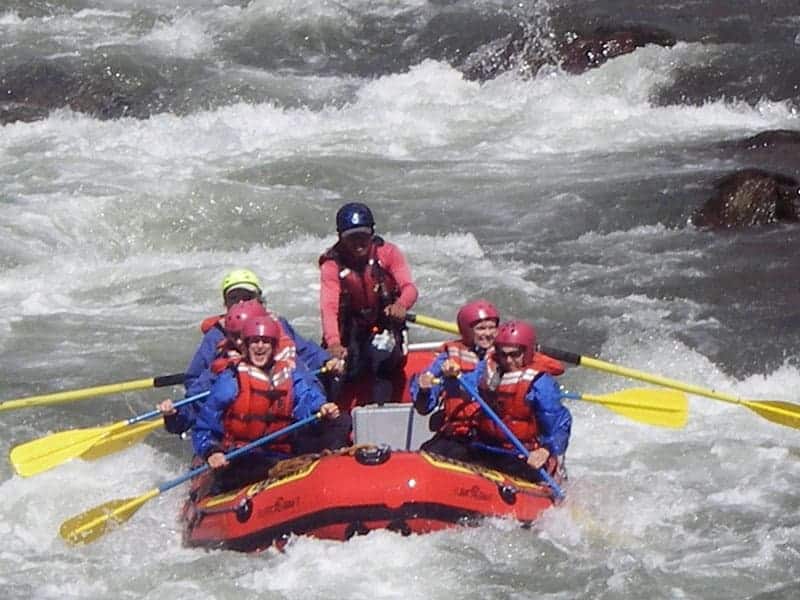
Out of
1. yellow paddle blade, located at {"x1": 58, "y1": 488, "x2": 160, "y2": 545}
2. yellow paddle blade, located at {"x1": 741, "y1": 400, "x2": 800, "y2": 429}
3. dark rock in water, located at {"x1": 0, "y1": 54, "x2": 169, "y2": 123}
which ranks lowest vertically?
yellow paddle blade, located at {"x1": 58, "y1": 488, "x2": 160, "y2": 545}

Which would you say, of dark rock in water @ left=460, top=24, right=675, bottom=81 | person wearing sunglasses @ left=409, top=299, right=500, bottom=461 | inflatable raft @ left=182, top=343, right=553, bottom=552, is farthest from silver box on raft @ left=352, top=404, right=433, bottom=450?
dark rock in water @ left=460, top=24, right=675, bottom=81

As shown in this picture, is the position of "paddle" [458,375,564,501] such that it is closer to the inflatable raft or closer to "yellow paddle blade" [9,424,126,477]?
the inflatable raft

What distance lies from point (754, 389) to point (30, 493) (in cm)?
435

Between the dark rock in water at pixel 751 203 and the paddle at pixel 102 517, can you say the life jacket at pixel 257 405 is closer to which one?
the paddle at pixel 102 517

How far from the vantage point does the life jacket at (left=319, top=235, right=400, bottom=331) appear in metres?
8.27

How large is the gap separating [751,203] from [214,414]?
21.2 ft

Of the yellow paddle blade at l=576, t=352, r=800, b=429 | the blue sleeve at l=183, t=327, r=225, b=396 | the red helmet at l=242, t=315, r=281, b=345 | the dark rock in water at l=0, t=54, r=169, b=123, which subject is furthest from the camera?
the dark rock in water at l=0, t=54, r=169, b=123

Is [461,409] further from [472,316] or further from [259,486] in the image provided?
[259,486]

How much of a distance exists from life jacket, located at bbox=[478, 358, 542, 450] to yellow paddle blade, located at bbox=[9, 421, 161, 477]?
1.69 m

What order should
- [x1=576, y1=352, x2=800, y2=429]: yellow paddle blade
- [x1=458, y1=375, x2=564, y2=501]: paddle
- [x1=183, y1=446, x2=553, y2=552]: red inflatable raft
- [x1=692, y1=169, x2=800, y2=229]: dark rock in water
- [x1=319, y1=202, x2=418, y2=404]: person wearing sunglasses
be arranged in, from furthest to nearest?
[x1=692, y1=169, x2=800, y2=229]: dark rock in water < [x1=576, y1=352, x2=800, y2=429]: yellow paddle blade < [x1=319, y1=202, x2=418, y2=404]: person wearing sunglasses < [x1=458, y1=375, x2=564, y2=501]: paddle < [x1=183, y1=446, x2=553, y2=552]: red inflatable raft

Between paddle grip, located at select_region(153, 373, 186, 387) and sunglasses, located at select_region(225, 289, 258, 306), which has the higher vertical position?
sunglasses, located at select_region(225, 289, 258, 306)

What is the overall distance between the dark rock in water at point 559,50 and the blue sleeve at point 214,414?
32.0 ft

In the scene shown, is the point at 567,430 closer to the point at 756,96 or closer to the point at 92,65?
the point at 756,96

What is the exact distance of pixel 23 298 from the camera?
11.6 metres
